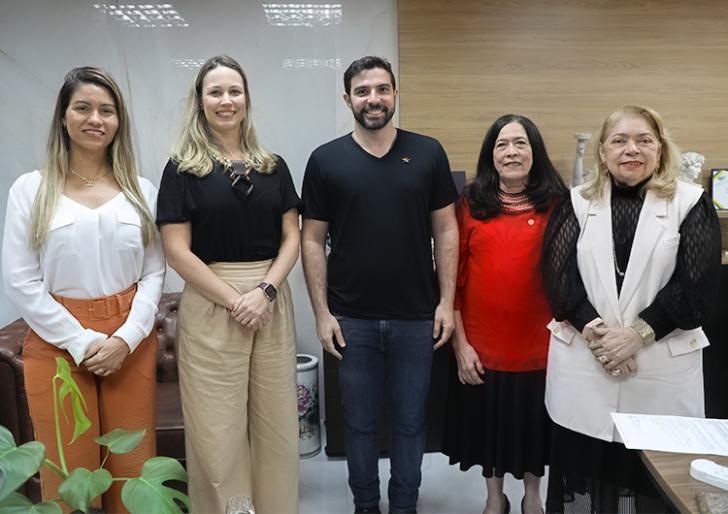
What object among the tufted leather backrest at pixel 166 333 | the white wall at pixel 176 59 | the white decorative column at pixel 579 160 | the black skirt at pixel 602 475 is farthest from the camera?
the white decorative column at pixel 579 160

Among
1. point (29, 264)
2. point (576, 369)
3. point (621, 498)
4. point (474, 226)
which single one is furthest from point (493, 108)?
point (29, 264)

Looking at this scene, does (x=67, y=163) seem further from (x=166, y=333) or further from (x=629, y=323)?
(x=629, y=323)

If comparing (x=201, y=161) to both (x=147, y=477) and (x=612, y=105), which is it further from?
(x=612, y=105)

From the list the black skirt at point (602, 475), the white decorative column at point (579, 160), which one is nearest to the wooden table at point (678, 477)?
the black skirt at point (602, 475)

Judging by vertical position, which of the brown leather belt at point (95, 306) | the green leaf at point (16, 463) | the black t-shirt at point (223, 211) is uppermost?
the black t-shirt at point (223, 211)

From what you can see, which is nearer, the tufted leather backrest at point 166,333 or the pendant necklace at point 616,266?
the pendant necklace at point 616,266

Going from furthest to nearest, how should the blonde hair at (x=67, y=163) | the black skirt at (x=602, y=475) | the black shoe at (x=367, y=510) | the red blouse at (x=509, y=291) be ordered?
the black shoe at (x=367, y=510), the red blouse at (x=509, y=291), the black skirt at (x=602, y=475), the blonde hair at (x=67, y=163)

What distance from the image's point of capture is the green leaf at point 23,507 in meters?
0.96

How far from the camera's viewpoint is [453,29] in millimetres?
3291

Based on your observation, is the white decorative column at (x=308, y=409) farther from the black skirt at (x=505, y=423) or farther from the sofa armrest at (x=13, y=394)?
the sofa armrest at (x=13, y=394)

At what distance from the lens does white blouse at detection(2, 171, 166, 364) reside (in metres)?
1.76

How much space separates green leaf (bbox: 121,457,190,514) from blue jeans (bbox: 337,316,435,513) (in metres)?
1.16

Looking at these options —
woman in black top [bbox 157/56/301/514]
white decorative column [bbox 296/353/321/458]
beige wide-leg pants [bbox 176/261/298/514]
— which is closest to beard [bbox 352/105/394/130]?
woman in black top [bbox 157/56/301/514]

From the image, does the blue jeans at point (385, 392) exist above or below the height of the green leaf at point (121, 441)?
below
